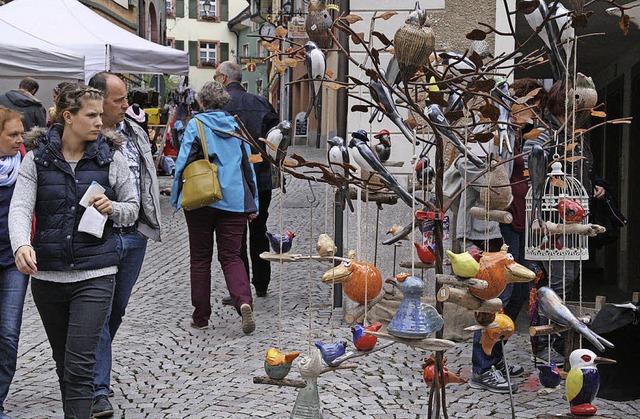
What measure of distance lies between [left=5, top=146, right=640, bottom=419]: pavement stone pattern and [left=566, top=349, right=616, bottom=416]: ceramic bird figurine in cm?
93

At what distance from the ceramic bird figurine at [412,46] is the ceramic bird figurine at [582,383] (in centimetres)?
128

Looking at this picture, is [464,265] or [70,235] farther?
[70,235]

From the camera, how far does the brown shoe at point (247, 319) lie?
21.6ft

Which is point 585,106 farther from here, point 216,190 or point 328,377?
point 216,190

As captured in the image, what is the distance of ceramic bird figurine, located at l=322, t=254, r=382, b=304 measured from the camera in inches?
140

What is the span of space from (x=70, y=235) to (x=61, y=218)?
88 millimetres

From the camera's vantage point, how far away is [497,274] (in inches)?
132

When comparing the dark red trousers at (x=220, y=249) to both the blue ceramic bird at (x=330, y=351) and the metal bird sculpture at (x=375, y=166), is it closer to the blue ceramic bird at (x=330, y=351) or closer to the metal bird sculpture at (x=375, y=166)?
the blue ceramic bird at (x=330, y=351)

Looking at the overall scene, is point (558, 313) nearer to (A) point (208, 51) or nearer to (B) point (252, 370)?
(B) point (252, 370)

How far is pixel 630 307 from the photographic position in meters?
4.80

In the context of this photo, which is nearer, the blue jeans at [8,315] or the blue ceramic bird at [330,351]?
the blue ceramic bird at [330,351]

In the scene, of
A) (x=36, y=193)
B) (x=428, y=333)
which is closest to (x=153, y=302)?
(x=36, y=193)

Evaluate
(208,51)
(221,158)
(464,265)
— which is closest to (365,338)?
(464,265)

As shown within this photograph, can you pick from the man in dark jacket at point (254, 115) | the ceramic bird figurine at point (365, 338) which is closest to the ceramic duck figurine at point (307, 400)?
the ceramic bird figurine at point (365, 338)
